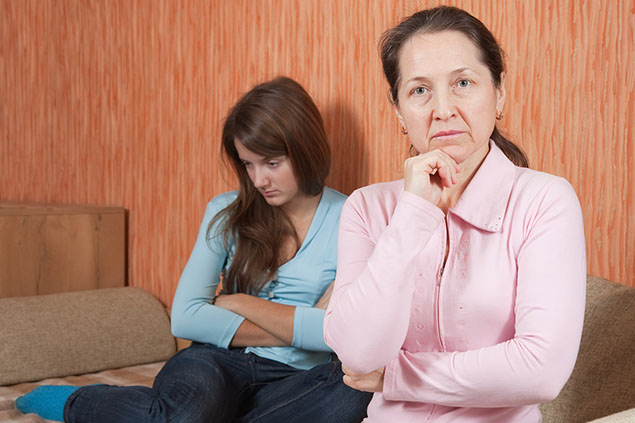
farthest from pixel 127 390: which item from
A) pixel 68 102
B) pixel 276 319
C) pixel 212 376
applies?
pixel 68 102

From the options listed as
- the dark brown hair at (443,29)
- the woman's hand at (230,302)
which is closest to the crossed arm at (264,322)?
the woman's hand at (230,302)

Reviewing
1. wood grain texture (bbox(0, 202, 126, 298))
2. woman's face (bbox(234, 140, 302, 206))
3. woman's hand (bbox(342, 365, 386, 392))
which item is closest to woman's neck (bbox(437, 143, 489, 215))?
woman's hand (bbox(342, 365, 386, 392))

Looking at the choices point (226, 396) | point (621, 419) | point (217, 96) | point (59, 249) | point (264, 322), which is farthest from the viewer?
point (59, 249)

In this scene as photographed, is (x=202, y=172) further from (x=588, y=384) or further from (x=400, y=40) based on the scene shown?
(x=588, y=384)

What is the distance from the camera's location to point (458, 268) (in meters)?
1.05

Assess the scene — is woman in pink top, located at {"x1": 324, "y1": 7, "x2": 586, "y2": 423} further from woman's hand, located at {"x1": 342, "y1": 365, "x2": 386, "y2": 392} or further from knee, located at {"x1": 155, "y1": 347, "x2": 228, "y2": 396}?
knee, located at {"x1": 155, "y1": 347, "x2": 228, "y2": 396}

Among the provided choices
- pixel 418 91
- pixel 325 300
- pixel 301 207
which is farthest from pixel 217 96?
pixel 418 91

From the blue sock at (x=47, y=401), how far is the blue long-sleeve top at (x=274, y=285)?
12.7 inches

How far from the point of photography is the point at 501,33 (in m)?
1.55

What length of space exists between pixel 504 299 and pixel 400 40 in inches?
17.6

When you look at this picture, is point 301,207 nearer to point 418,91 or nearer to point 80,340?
point 418,91

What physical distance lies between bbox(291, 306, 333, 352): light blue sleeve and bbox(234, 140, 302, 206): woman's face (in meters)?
0.30

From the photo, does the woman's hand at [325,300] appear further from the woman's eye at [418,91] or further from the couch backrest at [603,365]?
the woman's eye at [418,91]

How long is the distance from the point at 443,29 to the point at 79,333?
1615 mm
